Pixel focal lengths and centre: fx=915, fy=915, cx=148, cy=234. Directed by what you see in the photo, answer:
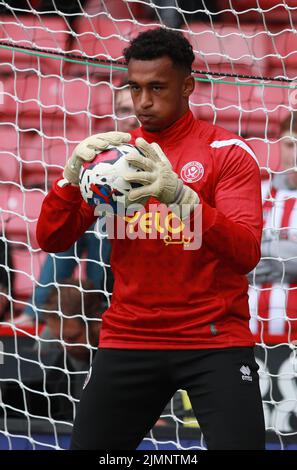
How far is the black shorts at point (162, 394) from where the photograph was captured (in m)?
2.38

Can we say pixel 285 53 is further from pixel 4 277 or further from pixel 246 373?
pixel 246 373

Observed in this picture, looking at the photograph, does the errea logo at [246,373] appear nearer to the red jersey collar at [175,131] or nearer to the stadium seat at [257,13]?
the red jersey collar at [175,131]

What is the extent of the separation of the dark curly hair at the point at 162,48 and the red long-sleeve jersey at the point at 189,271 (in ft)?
0.79

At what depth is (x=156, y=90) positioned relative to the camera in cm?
250

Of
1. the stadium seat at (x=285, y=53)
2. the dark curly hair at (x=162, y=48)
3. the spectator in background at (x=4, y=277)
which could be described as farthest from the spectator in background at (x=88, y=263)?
the dark curly hair at (x=162, y=48)

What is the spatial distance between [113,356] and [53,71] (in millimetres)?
2525

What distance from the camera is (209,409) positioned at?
240 cm

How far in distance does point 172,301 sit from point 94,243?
144cm

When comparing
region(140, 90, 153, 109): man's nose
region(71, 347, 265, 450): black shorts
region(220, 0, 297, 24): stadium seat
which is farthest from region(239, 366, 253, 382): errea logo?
region(220, 0, 297, 24): stadium seat

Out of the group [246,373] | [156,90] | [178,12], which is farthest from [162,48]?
[178,12]

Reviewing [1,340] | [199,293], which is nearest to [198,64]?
[1,340]

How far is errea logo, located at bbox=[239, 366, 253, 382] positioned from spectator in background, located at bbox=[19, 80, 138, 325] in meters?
1.37
